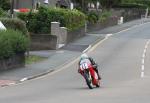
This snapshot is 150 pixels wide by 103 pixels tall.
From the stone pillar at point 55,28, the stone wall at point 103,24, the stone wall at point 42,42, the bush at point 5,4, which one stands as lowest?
the stone wall at point 103,24

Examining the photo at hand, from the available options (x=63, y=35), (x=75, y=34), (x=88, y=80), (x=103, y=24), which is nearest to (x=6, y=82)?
(x=88, y=80)

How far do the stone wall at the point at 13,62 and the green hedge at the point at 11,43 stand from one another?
9.6 inches

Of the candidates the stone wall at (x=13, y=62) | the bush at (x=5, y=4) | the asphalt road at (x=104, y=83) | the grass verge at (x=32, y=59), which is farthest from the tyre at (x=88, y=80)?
the bush at (x=5, y=4)

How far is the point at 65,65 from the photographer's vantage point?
38.0m

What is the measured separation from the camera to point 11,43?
3422 cm

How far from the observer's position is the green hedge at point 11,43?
3297 centimetres

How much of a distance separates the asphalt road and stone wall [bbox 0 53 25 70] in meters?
2.52

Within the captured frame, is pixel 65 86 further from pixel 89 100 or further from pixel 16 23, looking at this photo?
pixel 16 23

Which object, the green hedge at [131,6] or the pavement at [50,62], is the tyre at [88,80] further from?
the green hedge at [131,6]

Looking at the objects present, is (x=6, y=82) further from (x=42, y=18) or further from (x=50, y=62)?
(x=42, y=18)

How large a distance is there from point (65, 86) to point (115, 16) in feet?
193

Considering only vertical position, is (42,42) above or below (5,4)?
below

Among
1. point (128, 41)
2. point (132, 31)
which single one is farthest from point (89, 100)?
point (132, 31)

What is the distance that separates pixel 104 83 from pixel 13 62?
27.4 ft
